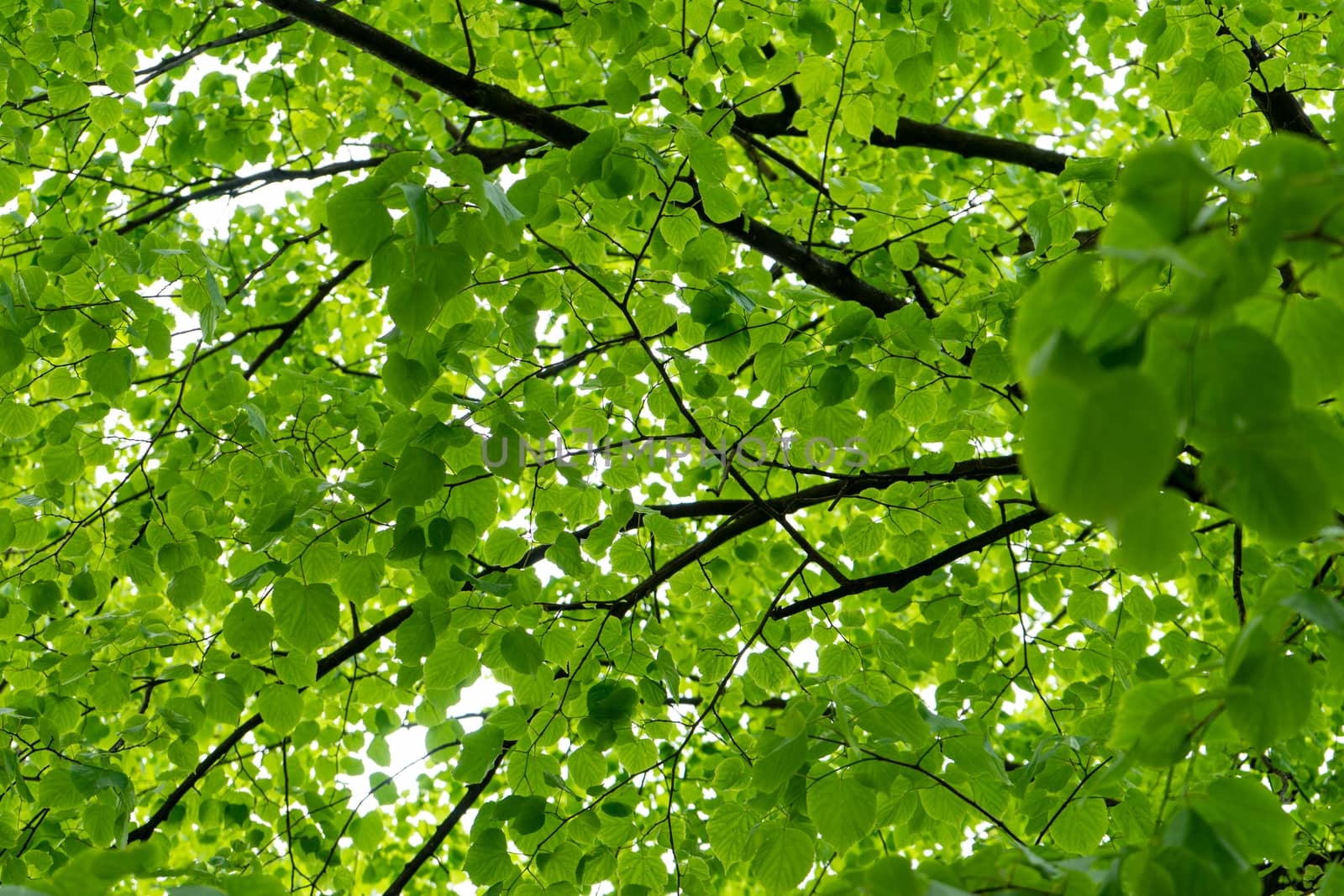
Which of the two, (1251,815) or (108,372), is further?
(108,372)

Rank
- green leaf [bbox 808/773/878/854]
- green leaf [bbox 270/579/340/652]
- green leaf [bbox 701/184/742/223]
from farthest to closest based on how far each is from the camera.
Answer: green leaf [bbox 701/184/742/223], green leaf [bbox 270/579/340/652], green leaf [bbox 808/773/878/854]

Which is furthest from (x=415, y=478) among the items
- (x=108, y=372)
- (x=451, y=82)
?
(x=451, y=82)

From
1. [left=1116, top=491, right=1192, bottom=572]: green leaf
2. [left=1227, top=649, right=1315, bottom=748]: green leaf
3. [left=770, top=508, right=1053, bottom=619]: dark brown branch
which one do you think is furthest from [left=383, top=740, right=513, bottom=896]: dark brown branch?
[left=1227, top=649, right=1315, bottom=748]: green leaf

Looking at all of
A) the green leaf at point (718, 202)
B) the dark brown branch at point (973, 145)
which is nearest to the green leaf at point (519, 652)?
the green leaf at point (718, 202)

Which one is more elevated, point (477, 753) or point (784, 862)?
point (477, 753)

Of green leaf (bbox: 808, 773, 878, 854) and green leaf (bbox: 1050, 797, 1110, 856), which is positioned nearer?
green leaf (bbox: 808, 773, 878, 854)

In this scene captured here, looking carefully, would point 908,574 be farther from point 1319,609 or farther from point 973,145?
point 973,145

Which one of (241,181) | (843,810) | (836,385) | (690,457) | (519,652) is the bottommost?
(843,810)

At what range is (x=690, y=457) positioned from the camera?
14.1 feet

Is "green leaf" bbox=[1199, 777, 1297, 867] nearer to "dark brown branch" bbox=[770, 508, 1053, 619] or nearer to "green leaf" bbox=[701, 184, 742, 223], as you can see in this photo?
"dark brown branch" bbox=[770, 508, 1053, 619]

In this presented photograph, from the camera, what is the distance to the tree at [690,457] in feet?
2.85

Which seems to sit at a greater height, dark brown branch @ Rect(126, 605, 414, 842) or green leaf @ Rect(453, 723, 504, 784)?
dark brown branch @ Rect(126, 605, 414, 842)

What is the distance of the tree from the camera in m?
0.87

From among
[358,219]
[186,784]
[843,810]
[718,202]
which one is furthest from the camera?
[186,784]
